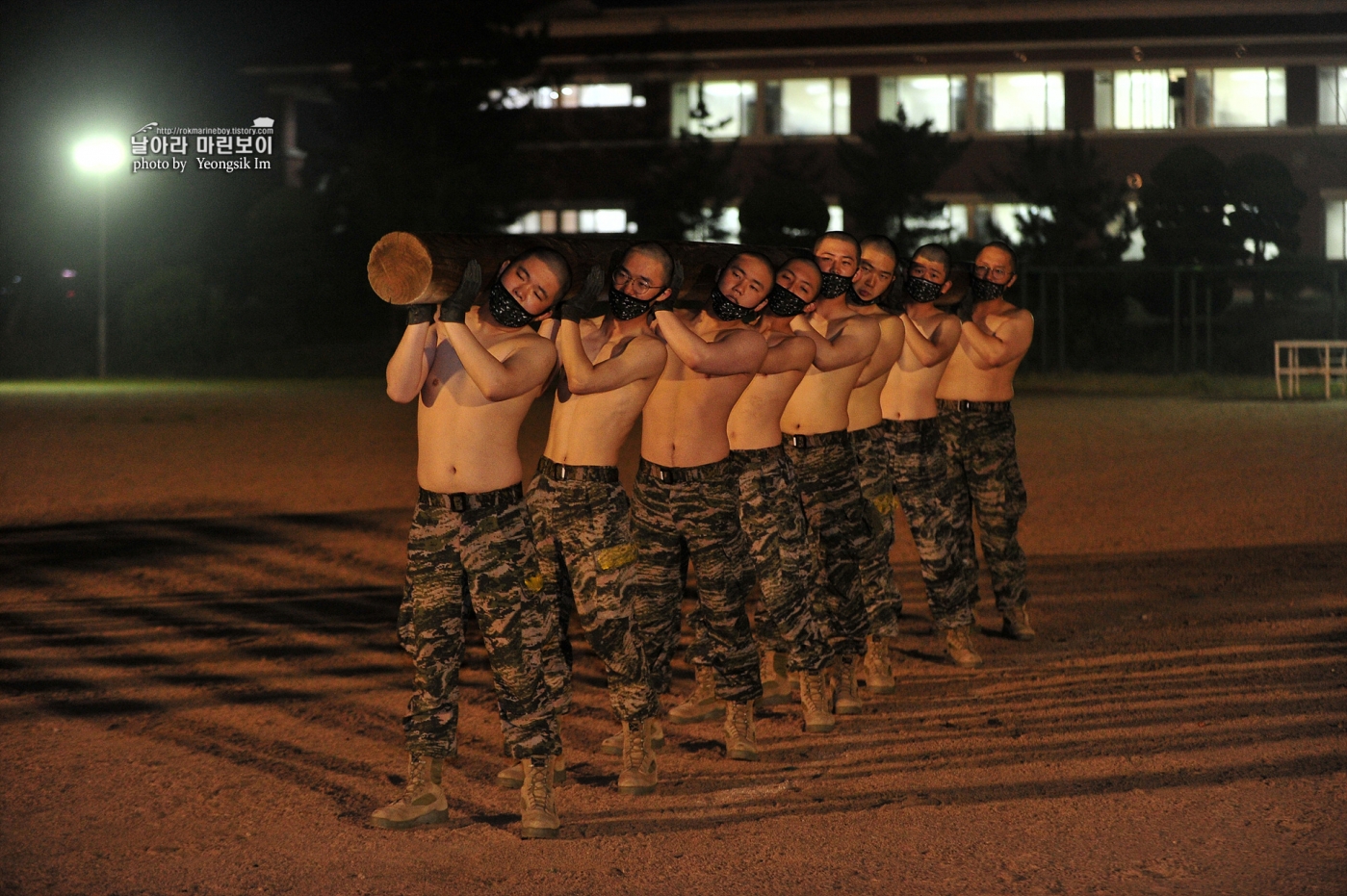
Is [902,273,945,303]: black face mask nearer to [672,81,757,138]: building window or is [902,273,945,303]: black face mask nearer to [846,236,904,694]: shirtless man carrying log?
[846,236,904,694]: shirtless man carrying log

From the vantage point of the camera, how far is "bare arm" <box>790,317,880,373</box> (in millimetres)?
7344

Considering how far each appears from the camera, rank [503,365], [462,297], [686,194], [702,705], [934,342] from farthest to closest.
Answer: [686,194], [934,342], [702,705], [503,365], [462,297]

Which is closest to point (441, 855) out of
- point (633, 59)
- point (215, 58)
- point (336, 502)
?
point (336, 502)

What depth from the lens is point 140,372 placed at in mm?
35844

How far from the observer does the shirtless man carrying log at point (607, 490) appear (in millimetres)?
6055

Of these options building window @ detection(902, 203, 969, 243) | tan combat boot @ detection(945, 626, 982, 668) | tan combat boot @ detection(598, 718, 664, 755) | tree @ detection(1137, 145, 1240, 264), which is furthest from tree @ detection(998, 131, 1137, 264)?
tan combat boot @ detection(598, 718, 664, 755)

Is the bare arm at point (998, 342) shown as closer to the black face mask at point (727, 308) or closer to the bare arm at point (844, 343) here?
the bare arm at point (844, 343)

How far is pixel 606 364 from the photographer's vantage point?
6.06 m

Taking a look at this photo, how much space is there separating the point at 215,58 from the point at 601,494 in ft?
137

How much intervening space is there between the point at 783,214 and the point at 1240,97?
490 inches

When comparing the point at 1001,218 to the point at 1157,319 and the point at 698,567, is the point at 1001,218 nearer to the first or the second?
the point at 1157,319

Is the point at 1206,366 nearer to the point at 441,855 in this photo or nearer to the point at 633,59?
the point at 633,59

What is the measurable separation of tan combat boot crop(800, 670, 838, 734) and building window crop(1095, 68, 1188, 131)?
113 ft

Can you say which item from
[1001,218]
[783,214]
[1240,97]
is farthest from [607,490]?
[1240,97]
